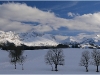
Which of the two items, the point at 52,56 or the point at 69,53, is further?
the point at 69,53

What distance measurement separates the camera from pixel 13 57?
8012 centimetres

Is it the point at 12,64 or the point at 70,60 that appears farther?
the point at 70,60

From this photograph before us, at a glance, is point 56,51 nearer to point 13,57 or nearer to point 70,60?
point 70,60

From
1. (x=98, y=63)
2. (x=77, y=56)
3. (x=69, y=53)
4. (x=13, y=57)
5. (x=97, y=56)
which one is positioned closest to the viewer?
(x=98, y=63)

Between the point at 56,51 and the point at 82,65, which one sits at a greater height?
the point at 56,51

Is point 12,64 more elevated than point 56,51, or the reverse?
point 56,51

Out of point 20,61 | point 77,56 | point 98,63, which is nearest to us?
point 98,63

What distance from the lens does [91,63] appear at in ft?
233

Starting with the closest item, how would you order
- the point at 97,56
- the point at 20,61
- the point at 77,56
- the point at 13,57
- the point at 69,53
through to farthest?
the point at 97,56 < the point at 20,61 < the point at 13,57 < the point at 77,56 < the point at 69,53

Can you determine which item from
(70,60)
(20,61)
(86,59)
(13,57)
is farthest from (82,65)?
(13,57)

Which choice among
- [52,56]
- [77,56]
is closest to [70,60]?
[77,56]

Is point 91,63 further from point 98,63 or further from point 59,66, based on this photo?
point 59,66

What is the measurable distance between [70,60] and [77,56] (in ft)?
29.2

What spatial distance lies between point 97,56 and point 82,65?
6753 mm
